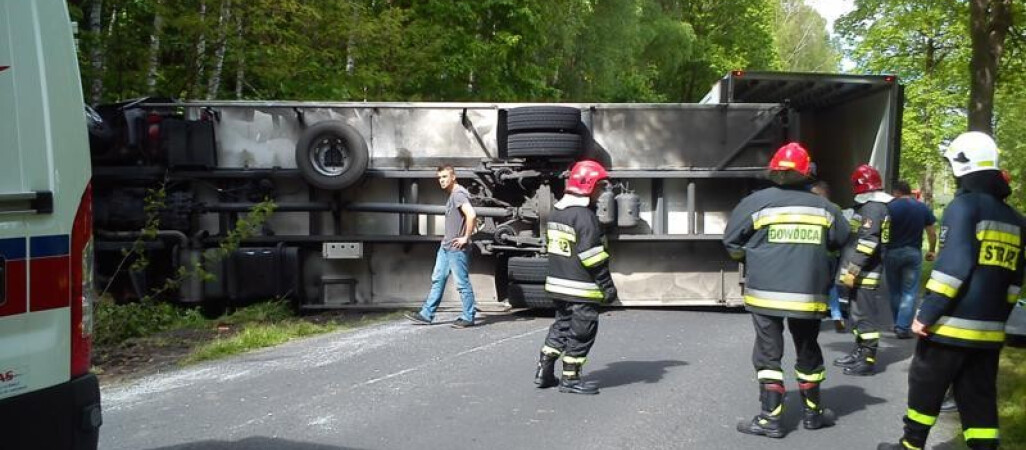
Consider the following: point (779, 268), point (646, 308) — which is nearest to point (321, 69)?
point (646, 308)

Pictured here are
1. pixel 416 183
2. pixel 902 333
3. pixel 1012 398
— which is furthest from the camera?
pixel 416 183

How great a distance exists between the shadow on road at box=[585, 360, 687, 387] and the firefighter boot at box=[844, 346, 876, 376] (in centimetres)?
126

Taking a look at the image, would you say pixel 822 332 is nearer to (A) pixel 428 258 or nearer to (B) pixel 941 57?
(A) pixel 428 258

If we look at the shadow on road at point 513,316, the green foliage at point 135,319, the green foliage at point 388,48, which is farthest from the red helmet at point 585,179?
the green foliage at point 388,48

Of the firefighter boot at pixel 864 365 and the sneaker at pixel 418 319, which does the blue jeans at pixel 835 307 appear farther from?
the sneaker at pixel 418 319

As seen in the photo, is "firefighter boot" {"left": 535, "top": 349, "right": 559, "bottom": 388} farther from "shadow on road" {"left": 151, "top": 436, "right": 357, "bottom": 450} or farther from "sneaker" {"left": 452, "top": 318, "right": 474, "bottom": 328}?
"sneaker" {"left": 452, "top": 318, "right": 474, "bottom": 328}

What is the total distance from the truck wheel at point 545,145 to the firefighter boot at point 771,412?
3970 mm

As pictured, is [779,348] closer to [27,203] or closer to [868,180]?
[868,180]

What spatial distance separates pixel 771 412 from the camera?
4.78m

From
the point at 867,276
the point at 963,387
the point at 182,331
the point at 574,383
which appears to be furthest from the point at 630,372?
the point at 182,331

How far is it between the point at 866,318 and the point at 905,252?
3.62 ft

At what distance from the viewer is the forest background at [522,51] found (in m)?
12.1

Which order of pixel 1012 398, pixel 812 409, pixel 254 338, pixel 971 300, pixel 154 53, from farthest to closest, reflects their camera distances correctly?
pixel 154 53, pixel 254 338, pixel 1012 398, pixel 812 409, pixel 971 300

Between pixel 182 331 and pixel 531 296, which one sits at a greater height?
pixel 531 296
